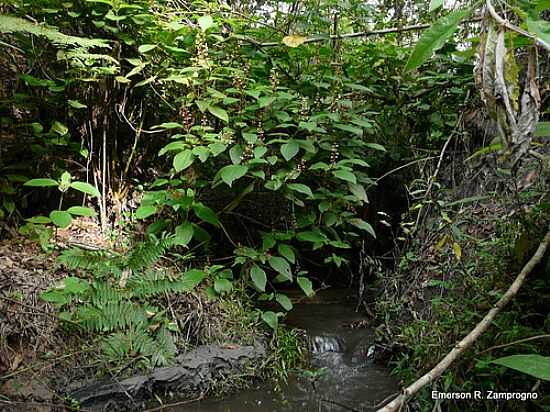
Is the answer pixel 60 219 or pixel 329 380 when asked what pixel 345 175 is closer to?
pixel 329 380

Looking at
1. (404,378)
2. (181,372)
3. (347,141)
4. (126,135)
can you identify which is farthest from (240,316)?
(126,135)

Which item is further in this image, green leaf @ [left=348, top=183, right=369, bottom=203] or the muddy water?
green leaf @ [left=348, top=183, right=369, bottom=203]

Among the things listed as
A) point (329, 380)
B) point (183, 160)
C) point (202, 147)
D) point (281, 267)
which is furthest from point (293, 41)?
point (329, 380)

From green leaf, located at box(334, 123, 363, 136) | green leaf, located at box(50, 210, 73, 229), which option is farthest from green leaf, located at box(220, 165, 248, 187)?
green leaf, located at box(50, 210, 73, 229)

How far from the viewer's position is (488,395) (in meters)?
1.67

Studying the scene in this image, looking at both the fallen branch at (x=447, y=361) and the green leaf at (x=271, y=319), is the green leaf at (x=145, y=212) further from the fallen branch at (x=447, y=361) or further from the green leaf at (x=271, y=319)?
the fallen branch at (x=447, y=361)

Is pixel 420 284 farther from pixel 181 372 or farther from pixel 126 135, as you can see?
pixel 126 135

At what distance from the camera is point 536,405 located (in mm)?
1579

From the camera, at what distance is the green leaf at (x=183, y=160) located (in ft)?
9.29

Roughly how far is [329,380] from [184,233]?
1333mm

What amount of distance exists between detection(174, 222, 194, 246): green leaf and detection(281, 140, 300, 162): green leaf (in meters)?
0.84

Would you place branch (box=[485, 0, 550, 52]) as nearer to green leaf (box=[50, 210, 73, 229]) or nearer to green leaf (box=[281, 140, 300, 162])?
green leaf (box=[281, 140, 300, 162])

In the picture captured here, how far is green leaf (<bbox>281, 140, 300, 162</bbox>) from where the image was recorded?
9.40 ft

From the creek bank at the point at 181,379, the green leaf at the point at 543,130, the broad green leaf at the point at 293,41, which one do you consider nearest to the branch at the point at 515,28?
the green leaf at the point at 543,130
